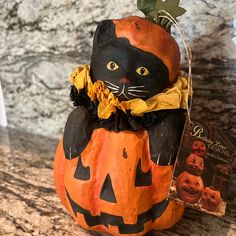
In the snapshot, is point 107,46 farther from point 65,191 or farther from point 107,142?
point 65,191

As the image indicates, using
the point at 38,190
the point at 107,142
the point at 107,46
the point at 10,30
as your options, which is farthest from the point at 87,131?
the point at 10,30

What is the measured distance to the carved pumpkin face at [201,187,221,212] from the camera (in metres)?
0.62

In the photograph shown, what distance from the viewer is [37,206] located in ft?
2.62

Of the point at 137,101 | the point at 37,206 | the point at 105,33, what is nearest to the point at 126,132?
the point at 137,101

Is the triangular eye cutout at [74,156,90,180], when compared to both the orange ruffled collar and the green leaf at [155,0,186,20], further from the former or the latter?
the green leaf at [155,0,186,20]

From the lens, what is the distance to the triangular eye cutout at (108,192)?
0.63 meters

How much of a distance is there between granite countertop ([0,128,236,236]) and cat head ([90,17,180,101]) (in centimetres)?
29

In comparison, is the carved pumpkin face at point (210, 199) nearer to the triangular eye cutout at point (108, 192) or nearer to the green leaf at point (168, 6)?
the triangular eye cutout at point (108, 192)

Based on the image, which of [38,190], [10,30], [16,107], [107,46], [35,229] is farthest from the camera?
[16,107]

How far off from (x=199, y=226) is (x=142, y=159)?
0.22m

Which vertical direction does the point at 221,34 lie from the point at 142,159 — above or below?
above

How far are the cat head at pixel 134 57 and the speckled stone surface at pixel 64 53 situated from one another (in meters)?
0.18

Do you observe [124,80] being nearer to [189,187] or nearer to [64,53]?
[189,187]

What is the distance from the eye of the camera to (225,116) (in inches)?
32.4
